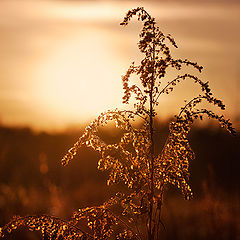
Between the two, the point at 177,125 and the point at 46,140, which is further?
the point at 46,140

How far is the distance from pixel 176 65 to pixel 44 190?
10.1 meters

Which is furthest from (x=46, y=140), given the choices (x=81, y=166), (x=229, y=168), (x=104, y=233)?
(x=104, y=233)

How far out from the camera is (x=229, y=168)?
14.8 meters

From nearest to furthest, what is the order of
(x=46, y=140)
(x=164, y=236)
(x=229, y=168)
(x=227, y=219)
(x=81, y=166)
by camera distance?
1. (x=164, y=236)
2. (x=227, y=219)
3. (x=229, y=168)
4. (x=81, y=166)
5. (x=46, y=140)

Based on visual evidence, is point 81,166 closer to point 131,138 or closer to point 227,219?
point 227,219

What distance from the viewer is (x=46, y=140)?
19.9 meters

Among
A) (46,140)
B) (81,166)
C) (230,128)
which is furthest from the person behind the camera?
(46,140)

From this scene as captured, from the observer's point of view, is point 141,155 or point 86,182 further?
point 86,182

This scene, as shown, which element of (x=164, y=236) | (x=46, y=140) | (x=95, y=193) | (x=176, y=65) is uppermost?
(x=46, y=140)

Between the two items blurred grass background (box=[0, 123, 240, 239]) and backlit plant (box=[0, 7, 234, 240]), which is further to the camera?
blurred grass background (box=[0, 123, 240, 239])

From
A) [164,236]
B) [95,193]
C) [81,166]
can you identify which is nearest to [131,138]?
[164,236]

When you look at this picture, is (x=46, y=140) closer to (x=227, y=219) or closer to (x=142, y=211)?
Answer: (x=227, y=219)

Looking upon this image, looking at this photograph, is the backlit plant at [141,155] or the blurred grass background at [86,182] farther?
the blurred grass background at [86,182]

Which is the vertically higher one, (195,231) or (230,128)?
(230,128)
